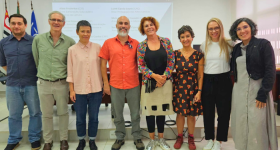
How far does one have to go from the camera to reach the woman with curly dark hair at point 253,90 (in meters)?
1.46

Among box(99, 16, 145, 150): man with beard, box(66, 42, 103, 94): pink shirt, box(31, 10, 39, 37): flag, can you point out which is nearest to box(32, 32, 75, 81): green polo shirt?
box(66, 42, 103, 94): pink shirt

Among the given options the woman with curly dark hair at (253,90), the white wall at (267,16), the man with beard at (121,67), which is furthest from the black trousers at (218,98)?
the white wall at (267,16)

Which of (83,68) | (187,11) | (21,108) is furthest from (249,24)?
(187,11)

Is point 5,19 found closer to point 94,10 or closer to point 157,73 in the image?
point 94,10

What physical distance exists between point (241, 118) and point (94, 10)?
4.40 metres

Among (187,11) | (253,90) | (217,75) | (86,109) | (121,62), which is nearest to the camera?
(253,90)

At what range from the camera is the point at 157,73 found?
71.3 inches

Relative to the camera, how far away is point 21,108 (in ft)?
6.61

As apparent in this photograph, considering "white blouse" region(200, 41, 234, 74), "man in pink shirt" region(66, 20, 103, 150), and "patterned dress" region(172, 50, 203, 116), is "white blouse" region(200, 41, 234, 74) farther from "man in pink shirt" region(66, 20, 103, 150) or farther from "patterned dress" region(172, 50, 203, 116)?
"man in pink shirt" region(66, 20, 103, 150)

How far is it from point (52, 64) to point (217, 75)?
69.9 inches

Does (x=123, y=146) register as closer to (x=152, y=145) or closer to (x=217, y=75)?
(x=152, y=145)

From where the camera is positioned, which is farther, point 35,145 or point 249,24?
point 35,145

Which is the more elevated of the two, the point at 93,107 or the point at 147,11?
the point at 147,11

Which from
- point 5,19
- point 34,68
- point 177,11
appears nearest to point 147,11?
point 177,11
